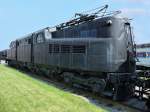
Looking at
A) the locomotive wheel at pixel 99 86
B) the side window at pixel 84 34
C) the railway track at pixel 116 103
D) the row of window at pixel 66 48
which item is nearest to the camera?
the railway track at pixel 116 103

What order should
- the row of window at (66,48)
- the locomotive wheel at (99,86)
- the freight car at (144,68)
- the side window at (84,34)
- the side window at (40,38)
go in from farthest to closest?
the side window at (40,38)
the row of window at (66,48)
the side window at (84,34)
the locomotive wheel at (99,86)
the freight car at (144,68)

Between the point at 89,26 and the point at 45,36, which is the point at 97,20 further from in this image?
the point at 45,36

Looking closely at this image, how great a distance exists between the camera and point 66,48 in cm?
1914

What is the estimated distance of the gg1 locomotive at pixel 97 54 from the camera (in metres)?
15.4

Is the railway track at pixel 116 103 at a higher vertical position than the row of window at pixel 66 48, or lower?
lower

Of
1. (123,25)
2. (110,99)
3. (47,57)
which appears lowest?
(110,99)

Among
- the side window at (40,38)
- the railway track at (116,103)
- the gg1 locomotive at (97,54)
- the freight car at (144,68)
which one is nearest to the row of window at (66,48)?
the gg1 locomotive at (97,54)

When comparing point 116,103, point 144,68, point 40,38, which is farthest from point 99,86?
point 40,38

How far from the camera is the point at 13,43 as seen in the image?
3550cm

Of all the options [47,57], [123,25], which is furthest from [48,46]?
[123,25]

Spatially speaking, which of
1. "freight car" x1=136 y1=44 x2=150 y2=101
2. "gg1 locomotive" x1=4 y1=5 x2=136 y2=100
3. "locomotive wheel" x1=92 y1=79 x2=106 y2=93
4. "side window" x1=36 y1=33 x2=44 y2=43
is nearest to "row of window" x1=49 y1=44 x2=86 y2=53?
"gg1 locomotive" x1=4 y1=5 x2=136 y2=100

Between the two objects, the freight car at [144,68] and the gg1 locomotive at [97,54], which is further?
the gg1 locomotive at [97,54]

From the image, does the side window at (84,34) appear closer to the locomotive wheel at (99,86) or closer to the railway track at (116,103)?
the locomotive wheel at (99,86)

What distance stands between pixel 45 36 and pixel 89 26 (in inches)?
245
